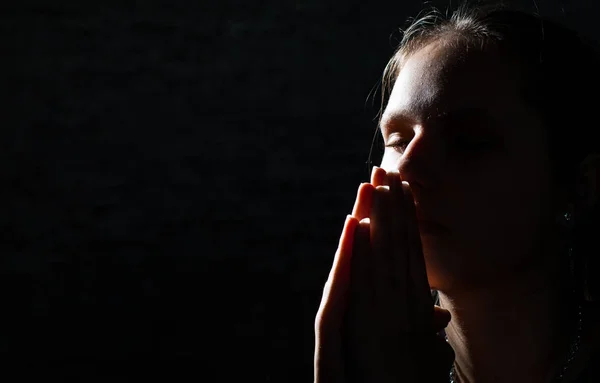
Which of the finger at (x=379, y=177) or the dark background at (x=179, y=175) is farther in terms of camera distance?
the dark background at (x=179, y=175)

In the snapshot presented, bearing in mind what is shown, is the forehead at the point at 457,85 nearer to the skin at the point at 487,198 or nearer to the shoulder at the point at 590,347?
the skin at the point at 487,198

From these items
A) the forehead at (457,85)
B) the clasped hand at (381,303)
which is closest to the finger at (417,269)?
the clasped hand at (381,303)

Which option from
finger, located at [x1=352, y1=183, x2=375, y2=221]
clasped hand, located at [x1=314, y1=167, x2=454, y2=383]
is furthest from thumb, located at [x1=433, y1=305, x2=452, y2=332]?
finger, located at [x1=352, y1=183, x2=375, y2=221]

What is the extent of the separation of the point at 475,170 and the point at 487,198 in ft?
0.10

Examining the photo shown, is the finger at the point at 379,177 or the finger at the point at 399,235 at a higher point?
the finger at the point at 379,177

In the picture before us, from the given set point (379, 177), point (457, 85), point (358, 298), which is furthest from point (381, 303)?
point (457, 85)

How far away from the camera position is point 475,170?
0.69m

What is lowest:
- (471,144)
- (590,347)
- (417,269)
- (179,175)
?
(179,175)

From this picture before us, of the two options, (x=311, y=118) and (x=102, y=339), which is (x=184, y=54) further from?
(x=102, y=339)

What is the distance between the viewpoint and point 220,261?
1924 millimetres

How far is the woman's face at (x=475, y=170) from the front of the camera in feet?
2.26

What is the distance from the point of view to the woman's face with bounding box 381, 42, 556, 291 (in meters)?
0.69

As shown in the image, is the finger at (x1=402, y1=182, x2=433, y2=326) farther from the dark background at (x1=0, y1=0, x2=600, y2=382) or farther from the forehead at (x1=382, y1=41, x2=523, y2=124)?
the dark background at (x1=0, y1=0, x2=600, y2=382)

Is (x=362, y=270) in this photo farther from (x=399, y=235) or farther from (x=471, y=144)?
(x=471, y=144)
